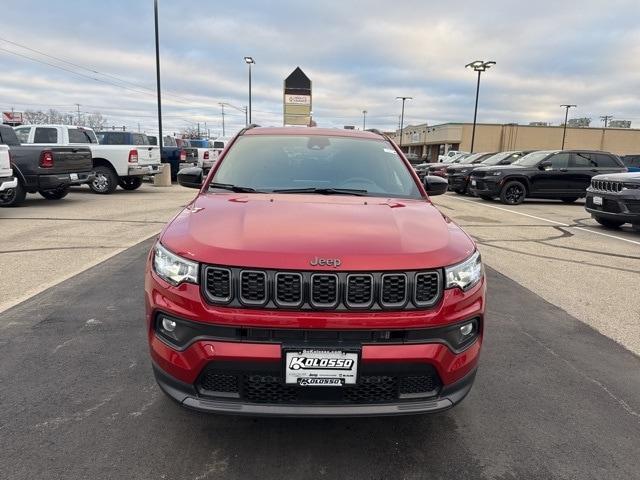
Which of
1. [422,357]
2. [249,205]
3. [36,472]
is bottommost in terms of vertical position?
[36,472]

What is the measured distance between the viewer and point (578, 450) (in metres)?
2.72

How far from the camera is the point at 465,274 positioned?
98.2 inches

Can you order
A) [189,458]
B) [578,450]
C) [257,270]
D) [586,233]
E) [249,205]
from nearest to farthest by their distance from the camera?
[257,270], [189,458], [578,450], [249,205], [586,233]

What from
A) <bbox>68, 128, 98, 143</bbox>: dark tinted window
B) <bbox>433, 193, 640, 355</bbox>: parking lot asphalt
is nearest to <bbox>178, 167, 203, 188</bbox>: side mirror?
<bbox>433, 193, 640, 355</bbox>: parking lot asphalt

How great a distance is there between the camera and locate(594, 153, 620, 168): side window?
1648 centimetres

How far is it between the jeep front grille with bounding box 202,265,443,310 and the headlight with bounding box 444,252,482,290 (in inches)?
9.5

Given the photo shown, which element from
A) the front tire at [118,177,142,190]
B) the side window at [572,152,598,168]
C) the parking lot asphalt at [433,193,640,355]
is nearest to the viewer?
the parking lot asphalt at [433,193,640,355]

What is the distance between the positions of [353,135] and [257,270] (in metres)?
2.56

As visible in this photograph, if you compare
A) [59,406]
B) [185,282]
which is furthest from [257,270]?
[59,406]

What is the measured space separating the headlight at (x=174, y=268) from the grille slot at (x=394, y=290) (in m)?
0.91

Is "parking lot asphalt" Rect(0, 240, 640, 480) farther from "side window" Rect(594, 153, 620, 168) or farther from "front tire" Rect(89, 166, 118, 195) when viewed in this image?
"side window" Rect(594, 153, 620, 168)

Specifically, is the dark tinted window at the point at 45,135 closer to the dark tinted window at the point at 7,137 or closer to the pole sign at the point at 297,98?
the dark tinted window at the point at 7,137

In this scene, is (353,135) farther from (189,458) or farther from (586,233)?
(586,233)

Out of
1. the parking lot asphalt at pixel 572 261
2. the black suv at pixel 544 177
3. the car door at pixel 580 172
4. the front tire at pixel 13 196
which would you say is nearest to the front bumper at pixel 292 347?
the parking lot asphalt at pixel 572 261
